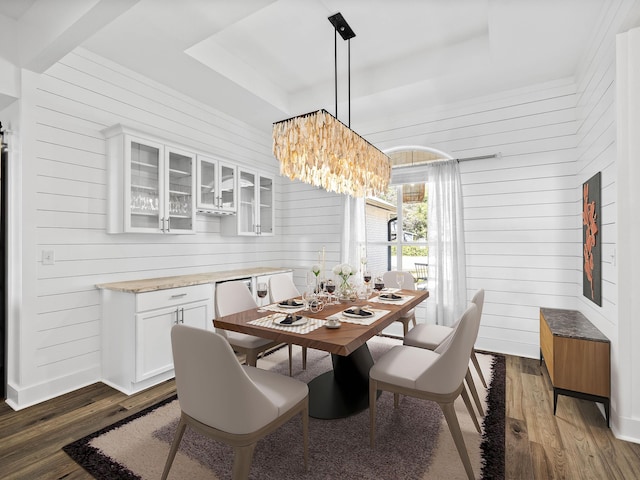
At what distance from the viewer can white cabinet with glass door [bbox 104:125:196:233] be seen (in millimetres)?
2873

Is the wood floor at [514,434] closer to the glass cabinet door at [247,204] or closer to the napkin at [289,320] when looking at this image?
the napkin at [289,320]

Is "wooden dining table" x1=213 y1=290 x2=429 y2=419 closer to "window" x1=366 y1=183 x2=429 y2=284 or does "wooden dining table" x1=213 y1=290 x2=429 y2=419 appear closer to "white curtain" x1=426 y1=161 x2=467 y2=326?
"white curtain" x1=426 y1=161 x2=467 y2=326

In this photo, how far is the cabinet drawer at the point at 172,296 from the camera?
267cm

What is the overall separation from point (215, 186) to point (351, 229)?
5.83 ft

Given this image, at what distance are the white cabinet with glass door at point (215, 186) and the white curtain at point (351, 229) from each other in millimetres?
1435

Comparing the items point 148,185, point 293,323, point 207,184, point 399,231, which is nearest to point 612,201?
point 293,323

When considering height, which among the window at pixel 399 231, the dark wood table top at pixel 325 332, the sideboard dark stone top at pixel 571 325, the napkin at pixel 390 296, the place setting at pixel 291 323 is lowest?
the sideboard dark stone top at pixel 571 325

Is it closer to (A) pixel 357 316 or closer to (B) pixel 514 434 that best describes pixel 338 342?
(A) pixel 357 316

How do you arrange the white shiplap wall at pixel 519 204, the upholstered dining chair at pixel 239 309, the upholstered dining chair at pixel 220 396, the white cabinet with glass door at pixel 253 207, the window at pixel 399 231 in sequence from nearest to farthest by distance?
the upholstered dining chair at pixel 220 396, the upholstered dining chair at pixel 239 309, the white shiplap wall at pixel 519 204, the white cabinet with glass door at pixel 253 207, the window at pixel 399 231

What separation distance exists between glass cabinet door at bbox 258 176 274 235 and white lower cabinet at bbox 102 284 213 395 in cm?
162

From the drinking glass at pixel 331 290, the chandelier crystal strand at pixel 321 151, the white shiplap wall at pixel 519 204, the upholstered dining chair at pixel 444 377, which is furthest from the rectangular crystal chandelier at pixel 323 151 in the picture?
the white shiplap wall at pixel 519 204

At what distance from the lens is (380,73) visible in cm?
358

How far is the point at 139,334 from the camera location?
2645mm

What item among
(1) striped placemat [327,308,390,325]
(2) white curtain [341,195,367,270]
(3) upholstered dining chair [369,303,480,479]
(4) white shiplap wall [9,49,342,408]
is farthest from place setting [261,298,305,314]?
(2) white curtain [341,195,367,270]
